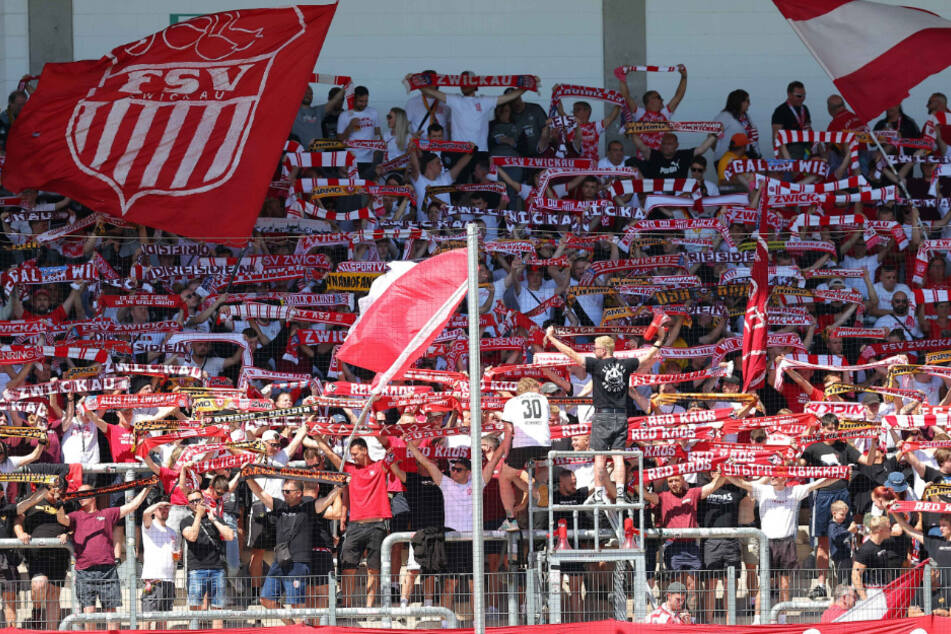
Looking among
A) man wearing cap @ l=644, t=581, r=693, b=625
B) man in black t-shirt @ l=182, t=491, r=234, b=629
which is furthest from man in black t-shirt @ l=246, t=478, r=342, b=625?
man wearing cap @ l=644, t=581, r=693, b=625

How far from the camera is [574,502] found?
1502 cm

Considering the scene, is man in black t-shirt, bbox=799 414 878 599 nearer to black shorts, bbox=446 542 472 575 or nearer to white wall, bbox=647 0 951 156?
black shorts, bbox=446 542 472 575

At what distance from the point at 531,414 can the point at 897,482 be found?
3.63m

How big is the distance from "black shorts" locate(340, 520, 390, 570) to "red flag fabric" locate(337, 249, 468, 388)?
2033 mm

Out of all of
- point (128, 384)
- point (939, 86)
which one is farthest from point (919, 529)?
point (939, 86)

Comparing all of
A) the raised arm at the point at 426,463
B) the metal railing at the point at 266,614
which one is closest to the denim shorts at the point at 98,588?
the metal railing at the point at 266,614

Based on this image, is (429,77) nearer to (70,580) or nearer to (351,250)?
(351,250)

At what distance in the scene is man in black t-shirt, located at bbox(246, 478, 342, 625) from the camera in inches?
559

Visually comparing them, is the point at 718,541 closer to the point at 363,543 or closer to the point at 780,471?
the point at 780,471

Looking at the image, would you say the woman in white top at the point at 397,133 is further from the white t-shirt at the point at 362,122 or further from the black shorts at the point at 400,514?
the black shorts at the point at 400,514

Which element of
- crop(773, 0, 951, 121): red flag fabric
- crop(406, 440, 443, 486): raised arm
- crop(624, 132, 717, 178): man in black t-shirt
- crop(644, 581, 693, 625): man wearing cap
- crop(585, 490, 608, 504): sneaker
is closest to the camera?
crop(644, 581, 693, 625): man wearing cap

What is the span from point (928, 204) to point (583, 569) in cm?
782

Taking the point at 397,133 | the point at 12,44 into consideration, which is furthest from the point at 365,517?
the point at 12,44

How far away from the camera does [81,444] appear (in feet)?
53.3
